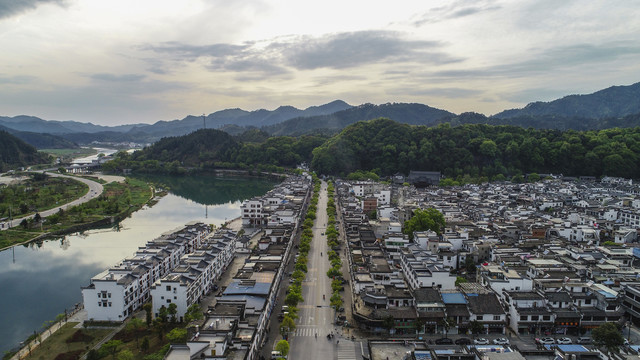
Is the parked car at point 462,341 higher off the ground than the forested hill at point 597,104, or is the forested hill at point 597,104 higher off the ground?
the forested hill at point 597,104

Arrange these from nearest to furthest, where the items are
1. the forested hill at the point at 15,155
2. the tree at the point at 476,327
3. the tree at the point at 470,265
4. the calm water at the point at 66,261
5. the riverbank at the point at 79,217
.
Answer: the tree at the point at 476,327, the calm water at the point at 66,261, the tree at the point at 470,265, the riverbank at the point at 79,217, the forested hill at the point at 15,155

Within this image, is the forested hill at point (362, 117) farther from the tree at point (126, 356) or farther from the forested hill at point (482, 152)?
the tree at point (126, 356)

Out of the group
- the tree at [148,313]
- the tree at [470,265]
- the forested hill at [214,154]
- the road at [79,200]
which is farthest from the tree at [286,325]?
the forested hill at [214,154]

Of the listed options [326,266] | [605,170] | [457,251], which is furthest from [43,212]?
[605,170]

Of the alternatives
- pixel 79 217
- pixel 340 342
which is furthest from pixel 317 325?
pixel 79 217

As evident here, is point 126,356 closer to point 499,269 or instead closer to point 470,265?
point 499,269

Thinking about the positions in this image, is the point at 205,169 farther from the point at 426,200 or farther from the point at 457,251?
the point at 457,251

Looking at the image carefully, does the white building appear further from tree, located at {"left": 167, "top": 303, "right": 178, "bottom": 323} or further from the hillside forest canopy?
the hillside forest canopy
